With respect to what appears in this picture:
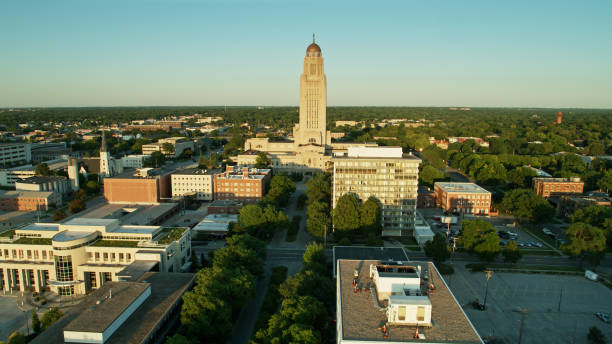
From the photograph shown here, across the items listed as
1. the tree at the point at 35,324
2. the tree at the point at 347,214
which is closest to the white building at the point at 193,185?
the tree at the point at 347,214

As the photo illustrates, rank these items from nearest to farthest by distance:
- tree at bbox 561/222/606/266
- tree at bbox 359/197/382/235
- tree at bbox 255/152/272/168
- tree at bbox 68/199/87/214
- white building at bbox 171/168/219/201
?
tree at bbox 561/222/606/266, tree at bbox 359/197/382/235, tree at bbox 68/199/87/214, white building at bbox 171/168/219/201, tree at bbox 255/152/272/168

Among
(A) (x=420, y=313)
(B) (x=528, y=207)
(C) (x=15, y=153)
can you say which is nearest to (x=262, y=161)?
(B) (x=528, y=207)

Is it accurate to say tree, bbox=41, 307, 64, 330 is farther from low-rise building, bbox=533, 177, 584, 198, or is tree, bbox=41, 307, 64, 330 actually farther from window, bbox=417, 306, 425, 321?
low-rise building, bbox=533, 177, 584, 198

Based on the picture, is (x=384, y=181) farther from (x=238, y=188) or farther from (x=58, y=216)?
(x=58, y=216)

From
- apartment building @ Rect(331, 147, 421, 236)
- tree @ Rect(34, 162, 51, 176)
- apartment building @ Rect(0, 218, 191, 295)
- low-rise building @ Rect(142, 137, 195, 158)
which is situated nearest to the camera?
apartment building @ Rect(0, 218, 191, 295)

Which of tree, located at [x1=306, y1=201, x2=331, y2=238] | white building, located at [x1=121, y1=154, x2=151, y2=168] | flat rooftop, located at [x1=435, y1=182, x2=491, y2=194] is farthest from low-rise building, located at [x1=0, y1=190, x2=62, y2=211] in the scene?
flat rooftop, located at [x1=435, y1=182, x2=491, y2=194]

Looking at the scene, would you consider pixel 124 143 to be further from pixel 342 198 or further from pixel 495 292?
pixel 495 292

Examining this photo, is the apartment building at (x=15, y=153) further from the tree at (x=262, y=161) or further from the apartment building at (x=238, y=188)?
the apartment building at (x=238, y=188)
